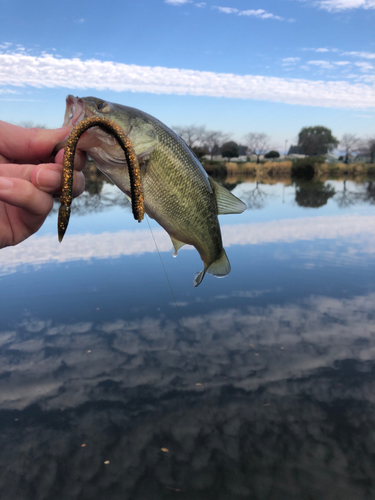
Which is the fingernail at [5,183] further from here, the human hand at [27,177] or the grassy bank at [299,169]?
the grassy bank at [299,169]

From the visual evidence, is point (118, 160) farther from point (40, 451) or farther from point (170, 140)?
point (40, 451)

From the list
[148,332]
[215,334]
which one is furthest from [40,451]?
[215,334]

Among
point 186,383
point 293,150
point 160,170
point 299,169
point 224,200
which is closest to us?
point 160,170

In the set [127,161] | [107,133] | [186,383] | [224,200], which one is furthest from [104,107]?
[186,383]

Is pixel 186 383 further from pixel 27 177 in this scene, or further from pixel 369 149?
pixel 369 149

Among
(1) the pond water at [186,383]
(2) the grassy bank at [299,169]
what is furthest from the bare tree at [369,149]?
(1) the pond water at [186,383]

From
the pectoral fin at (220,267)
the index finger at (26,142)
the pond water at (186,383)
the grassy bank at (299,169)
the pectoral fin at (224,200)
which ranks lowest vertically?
the grassy bank at (299,169)

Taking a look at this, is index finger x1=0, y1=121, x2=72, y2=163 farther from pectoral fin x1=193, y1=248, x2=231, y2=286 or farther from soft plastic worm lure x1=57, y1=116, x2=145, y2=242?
pectoral fin x1=193, y1=248, x2=231, y2=286
